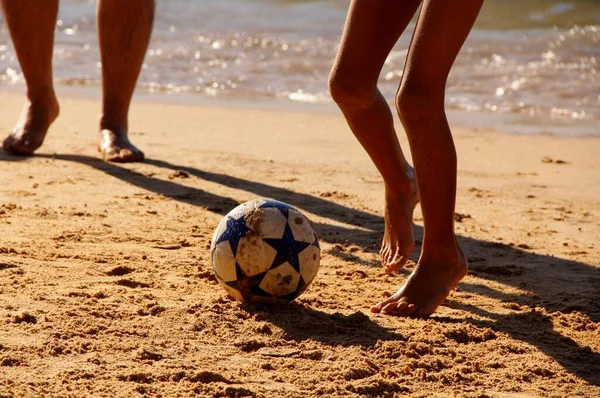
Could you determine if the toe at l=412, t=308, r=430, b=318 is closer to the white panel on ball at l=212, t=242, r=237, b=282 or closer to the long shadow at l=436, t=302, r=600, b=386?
the long shadow at l=436, t=302, r=600, b=386

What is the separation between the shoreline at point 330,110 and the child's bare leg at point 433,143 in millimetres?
4702

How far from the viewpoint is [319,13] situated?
1560 cm

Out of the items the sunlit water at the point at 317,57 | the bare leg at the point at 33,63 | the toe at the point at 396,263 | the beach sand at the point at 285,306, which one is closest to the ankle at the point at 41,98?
the bare leg at the point at 33,63

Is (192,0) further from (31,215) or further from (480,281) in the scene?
(480,281)

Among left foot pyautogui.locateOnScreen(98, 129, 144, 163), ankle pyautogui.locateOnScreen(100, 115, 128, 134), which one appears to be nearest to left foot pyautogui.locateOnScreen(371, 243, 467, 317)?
left foot pyautogui.locateOnScreen(98, 129, 144, 163)

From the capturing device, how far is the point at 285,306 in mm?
3875

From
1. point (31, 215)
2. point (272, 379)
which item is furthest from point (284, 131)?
point (272, 379)

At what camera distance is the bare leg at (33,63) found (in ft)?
22.5

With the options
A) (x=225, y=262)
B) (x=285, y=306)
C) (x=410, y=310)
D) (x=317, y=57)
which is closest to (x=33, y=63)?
(x=225, y=262)

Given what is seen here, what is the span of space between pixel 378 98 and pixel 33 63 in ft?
11.6

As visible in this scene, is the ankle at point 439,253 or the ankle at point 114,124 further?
the ankle at point 114,124

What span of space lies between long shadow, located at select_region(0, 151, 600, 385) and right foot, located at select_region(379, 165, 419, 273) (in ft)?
1.02

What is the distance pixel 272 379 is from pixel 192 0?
1442 centimetres

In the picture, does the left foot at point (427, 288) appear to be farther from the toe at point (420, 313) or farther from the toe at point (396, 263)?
the toe at point (396, 263)
